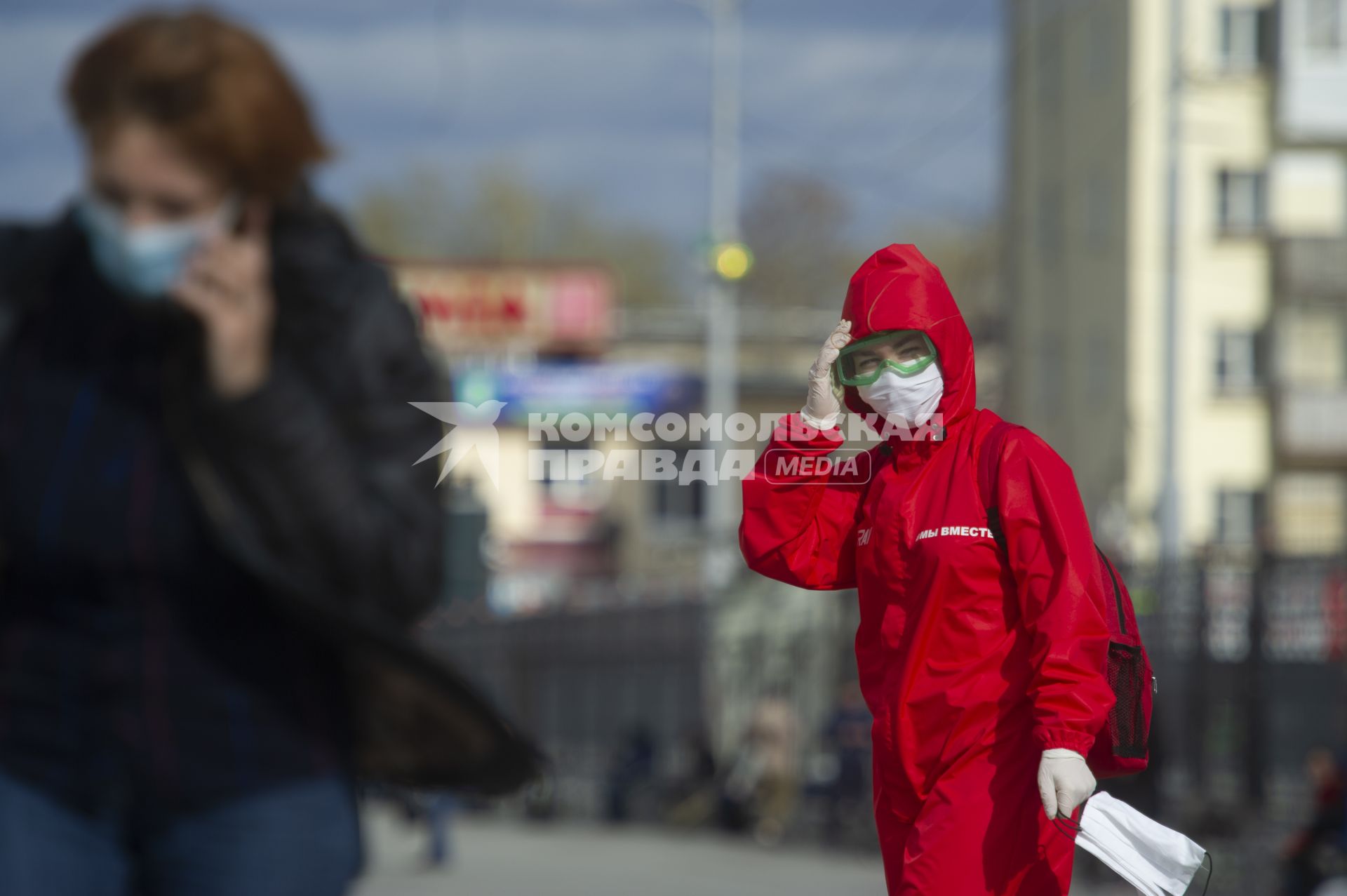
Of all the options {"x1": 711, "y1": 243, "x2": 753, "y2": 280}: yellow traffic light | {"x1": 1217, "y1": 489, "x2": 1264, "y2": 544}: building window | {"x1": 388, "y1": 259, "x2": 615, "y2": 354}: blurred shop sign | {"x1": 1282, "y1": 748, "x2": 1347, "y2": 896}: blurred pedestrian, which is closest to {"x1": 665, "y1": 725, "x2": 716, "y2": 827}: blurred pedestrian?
{"x1": 711, "y1": 243, "x2": 753, "y2": 280}: yellow traffic light

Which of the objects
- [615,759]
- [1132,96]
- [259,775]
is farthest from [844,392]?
[1132,96]

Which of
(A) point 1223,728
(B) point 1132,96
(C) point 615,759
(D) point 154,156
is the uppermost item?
(B) point 1132,96

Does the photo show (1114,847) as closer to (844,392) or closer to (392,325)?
(844,392)

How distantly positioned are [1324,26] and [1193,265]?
7879mm

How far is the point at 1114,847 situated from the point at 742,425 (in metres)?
0.97

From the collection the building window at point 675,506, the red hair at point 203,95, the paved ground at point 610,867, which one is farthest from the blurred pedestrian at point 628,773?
the building window at point 675,506

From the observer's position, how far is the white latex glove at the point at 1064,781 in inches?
110

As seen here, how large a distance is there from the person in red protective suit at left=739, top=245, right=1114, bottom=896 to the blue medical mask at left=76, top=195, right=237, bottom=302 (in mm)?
981

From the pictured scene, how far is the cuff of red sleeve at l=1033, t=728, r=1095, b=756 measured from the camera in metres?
2.80

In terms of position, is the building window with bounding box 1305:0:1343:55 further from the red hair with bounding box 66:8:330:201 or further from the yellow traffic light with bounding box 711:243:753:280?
the red hair with bounding box 66:8:330:201

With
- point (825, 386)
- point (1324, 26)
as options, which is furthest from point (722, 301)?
point (825, 386)

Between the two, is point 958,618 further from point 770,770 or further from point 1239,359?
point 1239,359

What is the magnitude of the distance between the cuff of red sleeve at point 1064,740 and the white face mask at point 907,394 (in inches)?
19.3

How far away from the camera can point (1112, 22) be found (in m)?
34.2
